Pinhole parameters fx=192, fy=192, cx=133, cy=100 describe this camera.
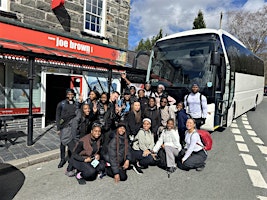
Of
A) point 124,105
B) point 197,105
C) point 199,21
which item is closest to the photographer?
point 197,105

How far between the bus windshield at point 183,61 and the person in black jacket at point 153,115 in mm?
1773

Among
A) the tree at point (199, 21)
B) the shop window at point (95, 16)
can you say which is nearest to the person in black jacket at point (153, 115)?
the shop window at point (95, 16)

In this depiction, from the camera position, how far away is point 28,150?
4.73 m

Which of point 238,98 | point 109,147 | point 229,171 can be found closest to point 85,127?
point 109,147

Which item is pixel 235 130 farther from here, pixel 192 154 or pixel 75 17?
pixel 75 17

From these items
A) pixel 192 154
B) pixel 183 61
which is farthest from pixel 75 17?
pixel 192 154

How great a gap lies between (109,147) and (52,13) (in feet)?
20.9

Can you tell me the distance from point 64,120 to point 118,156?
1538 millimetres

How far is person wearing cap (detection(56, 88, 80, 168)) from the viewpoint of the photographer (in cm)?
428

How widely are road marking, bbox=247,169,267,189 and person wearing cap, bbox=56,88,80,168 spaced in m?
3.85

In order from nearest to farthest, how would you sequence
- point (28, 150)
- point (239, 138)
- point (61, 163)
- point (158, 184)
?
1. point (158, 184)
2. point (61, 163)
3. point (28, 150)
4. point (239, 138)

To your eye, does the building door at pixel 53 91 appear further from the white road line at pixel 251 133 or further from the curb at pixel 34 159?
the white road line at pixel 251 133

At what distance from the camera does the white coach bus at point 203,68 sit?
5949 millimetres

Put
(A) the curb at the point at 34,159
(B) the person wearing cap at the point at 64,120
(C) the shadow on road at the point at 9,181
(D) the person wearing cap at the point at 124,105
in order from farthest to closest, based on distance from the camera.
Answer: (D) the person wearing cap at the point at 124,105
(B) the person wearing cap at the point at 64,120
(A) the curb at the point at 34,159
(C) the shadow on road at the point at 9,181
